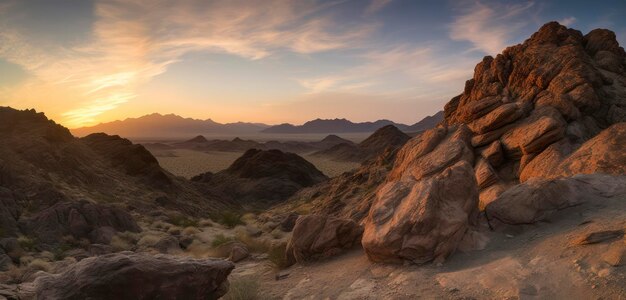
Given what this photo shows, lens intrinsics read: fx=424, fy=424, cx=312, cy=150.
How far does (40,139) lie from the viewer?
30.9m

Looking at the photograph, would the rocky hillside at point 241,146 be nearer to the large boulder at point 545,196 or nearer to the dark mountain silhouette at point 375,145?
the dark mountain silhouette at point 375,145

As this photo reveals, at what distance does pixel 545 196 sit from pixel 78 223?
702 inches

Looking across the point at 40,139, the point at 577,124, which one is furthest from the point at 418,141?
the point at 40,139

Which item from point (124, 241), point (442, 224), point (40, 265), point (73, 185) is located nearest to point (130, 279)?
point (442, 224)

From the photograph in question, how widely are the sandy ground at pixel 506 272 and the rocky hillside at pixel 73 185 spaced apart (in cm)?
1226

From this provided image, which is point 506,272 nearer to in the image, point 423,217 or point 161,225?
point 423,217

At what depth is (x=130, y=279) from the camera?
7.43 m

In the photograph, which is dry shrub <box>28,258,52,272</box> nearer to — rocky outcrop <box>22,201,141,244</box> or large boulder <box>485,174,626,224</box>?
rocky outcrop <box>22,201,141,244</box>

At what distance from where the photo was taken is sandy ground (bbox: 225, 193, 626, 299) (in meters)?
6.41

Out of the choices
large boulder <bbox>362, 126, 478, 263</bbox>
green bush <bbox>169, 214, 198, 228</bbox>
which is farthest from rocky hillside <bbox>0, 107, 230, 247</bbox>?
large boulder <bbox>362, 126, 478, 263</bbox>

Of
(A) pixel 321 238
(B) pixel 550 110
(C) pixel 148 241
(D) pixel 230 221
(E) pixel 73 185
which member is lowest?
(D) pixel 230 221

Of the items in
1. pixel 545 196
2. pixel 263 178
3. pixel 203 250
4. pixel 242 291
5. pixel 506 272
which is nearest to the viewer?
pixel 506 272

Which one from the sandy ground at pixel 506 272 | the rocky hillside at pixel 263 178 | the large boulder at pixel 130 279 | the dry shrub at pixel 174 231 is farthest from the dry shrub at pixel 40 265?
the rocky hillside at pixel 263 178

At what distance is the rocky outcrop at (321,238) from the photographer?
1105 cm
